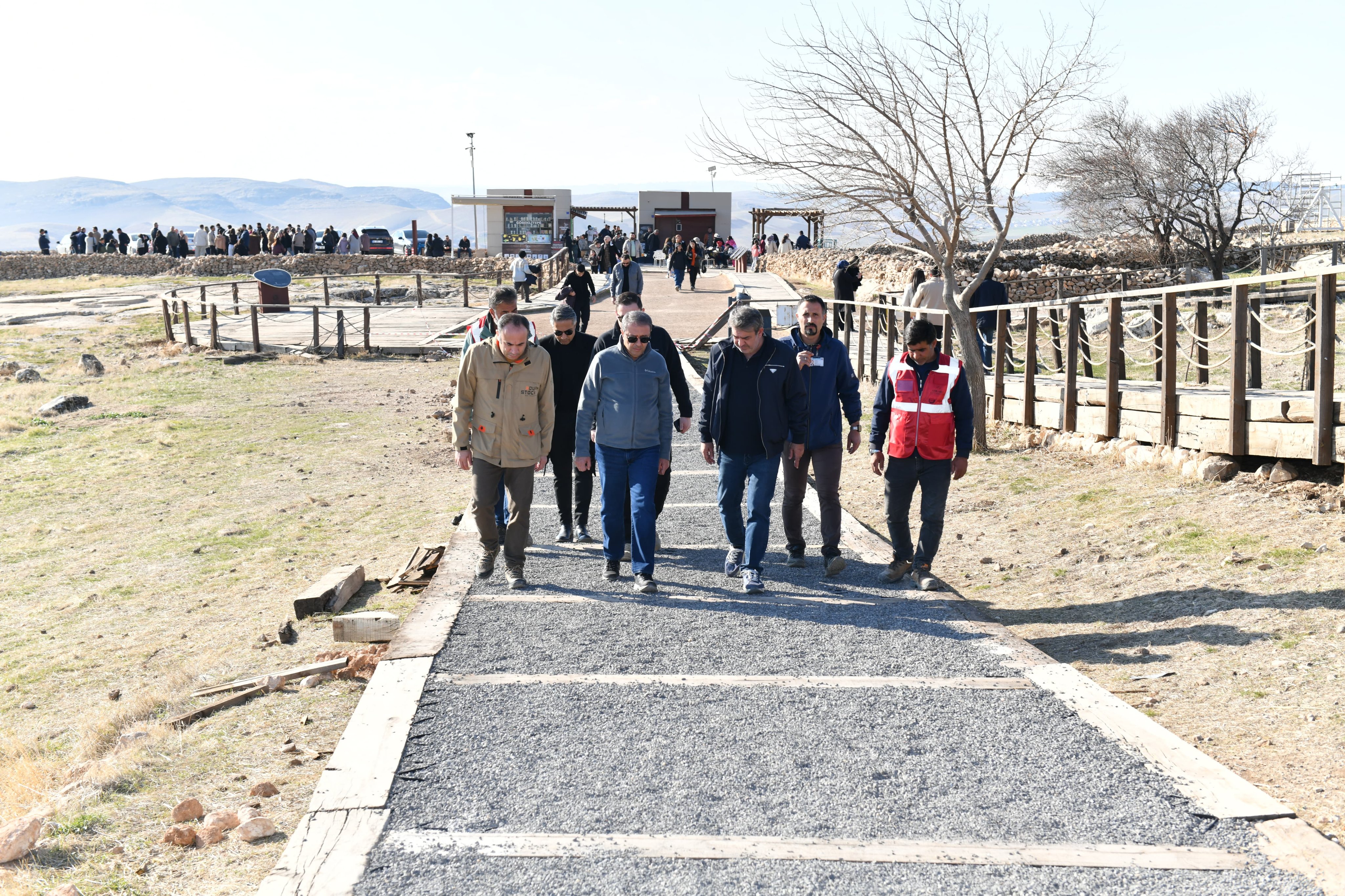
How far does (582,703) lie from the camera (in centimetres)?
495

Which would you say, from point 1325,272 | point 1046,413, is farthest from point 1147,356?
point 1325,272

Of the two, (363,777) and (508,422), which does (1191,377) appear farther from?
(363,777)

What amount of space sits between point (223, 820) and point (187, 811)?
228 mm

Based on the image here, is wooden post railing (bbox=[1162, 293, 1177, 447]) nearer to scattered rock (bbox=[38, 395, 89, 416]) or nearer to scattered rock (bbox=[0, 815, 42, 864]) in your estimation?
scattered rock (bbox=[0, 815, 42, 864])

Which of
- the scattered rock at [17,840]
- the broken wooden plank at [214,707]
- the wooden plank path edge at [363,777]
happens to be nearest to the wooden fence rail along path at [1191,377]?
the wooden plank path edge at [363,777]

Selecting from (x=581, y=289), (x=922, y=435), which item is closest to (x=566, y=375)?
(x=922, y=435)

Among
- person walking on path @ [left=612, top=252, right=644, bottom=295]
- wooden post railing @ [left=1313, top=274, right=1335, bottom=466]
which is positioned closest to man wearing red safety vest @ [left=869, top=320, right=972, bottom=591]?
wooden post railing @ [left=1313, top=274, right=1335, bottom=466]

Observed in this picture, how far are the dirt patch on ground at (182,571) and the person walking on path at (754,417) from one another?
2405mm

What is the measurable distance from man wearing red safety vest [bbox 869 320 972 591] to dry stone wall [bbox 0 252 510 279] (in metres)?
40.1

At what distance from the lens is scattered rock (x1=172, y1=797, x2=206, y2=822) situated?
4.16m

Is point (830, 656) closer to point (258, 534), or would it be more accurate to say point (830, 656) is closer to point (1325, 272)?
point (1325, 272)

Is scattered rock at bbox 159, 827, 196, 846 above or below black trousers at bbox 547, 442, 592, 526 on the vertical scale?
below

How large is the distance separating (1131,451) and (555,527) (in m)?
5.34

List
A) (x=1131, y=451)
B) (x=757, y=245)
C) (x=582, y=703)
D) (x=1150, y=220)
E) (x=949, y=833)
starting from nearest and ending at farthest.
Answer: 1. (x=949, y=833)
2. (x=582, y=703)
3. (x=1131, y=451)
4. (x=1150, y=220)
5. (x=757, y=245)
